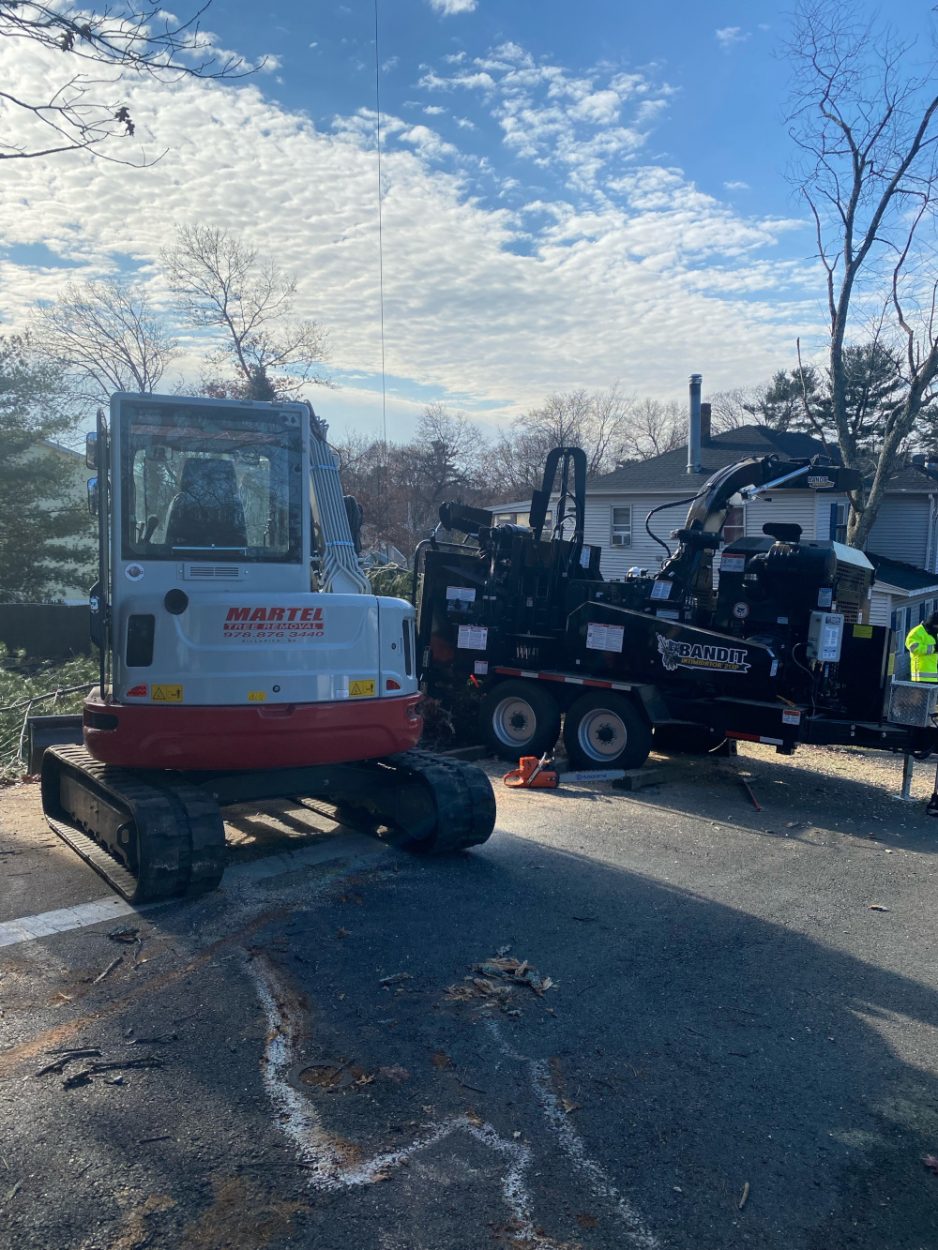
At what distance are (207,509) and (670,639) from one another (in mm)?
5541

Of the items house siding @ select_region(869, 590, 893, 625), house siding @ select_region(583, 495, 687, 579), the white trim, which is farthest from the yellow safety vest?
house siding @ select_region(583, 495, 687, 579)

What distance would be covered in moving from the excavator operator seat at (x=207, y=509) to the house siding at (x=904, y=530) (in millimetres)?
23558

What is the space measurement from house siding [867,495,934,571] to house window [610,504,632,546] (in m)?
7.12

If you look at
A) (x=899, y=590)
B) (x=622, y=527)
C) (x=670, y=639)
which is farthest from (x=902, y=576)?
(x=670, y=639)

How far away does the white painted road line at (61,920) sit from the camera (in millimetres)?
5535

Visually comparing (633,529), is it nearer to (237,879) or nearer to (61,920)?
(237,879)

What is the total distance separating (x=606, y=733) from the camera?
10797 millimetres

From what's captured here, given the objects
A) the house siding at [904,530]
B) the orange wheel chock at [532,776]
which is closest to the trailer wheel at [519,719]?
the orange wheel chock at [532,776]

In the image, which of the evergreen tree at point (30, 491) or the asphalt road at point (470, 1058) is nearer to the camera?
the asphalt road at point (470, 1058)

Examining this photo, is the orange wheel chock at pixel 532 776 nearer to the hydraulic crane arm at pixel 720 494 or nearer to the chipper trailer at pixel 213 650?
the hydraulic crane arm at pixel 720 494

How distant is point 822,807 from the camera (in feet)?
31.5

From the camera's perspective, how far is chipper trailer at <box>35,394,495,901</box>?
6059 millimetres

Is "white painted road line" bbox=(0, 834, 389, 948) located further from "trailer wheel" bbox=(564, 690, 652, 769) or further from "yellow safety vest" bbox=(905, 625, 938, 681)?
"yellow safety vest" bbox=(905, 625, 938, 681)

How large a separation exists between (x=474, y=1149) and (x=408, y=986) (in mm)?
1382
